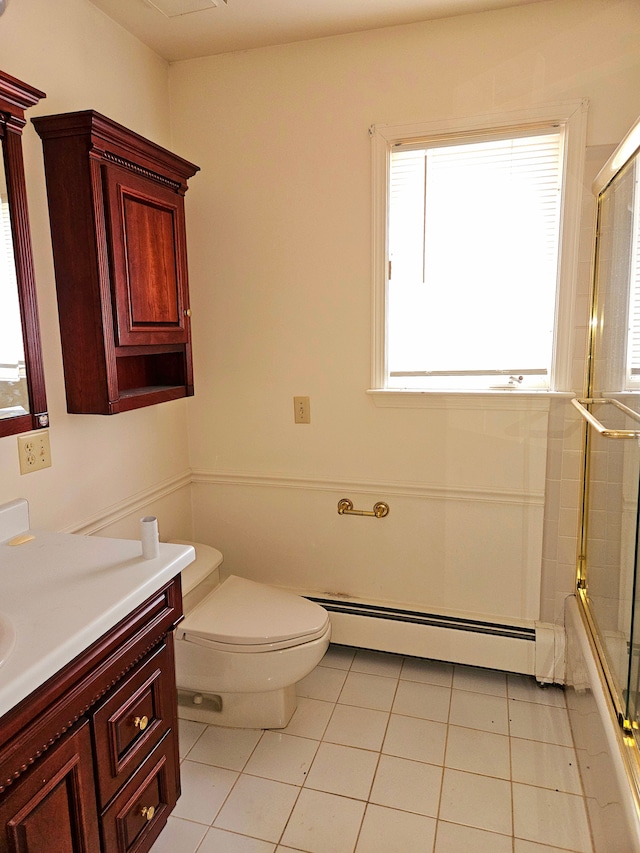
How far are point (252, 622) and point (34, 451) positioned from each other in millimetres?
867

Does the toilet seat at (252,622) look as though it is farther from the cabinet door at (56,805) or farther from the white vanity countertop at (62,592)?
the cabinet door at (56,805)

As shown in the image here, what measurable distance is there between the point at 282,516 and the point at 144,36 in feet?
6.11

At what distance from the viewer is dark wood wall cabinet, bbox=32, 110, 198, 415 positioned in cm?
162

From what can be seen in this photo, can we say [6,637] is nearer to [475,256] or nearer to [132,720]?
[132,720]

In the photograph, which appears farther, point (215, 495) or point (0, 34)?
point (215, 495)

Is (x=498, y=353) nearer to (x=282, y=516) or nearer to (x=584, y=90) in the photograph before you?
(x=584, y=90)

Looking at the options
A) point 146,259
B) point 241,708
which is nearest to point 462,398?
point 146,259

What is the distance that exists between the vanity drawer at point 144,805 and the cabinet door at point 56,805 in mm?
61

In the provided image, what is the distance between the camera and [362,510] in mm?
2318

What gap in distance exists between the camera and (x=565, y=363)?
6.61 ft

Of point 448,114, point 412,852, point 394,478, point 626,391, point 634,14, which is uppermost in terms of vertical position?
point 634,14

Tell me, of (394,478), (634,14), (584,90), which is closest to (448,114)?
(584,90)

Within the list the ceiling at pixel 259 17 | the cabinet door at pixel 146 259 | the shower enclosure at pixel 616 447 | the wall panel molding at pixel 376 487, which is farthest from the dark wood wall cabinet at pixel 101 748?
the ceiling at pixel 259 17

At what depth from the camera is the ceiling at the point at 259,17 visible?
1.85m
